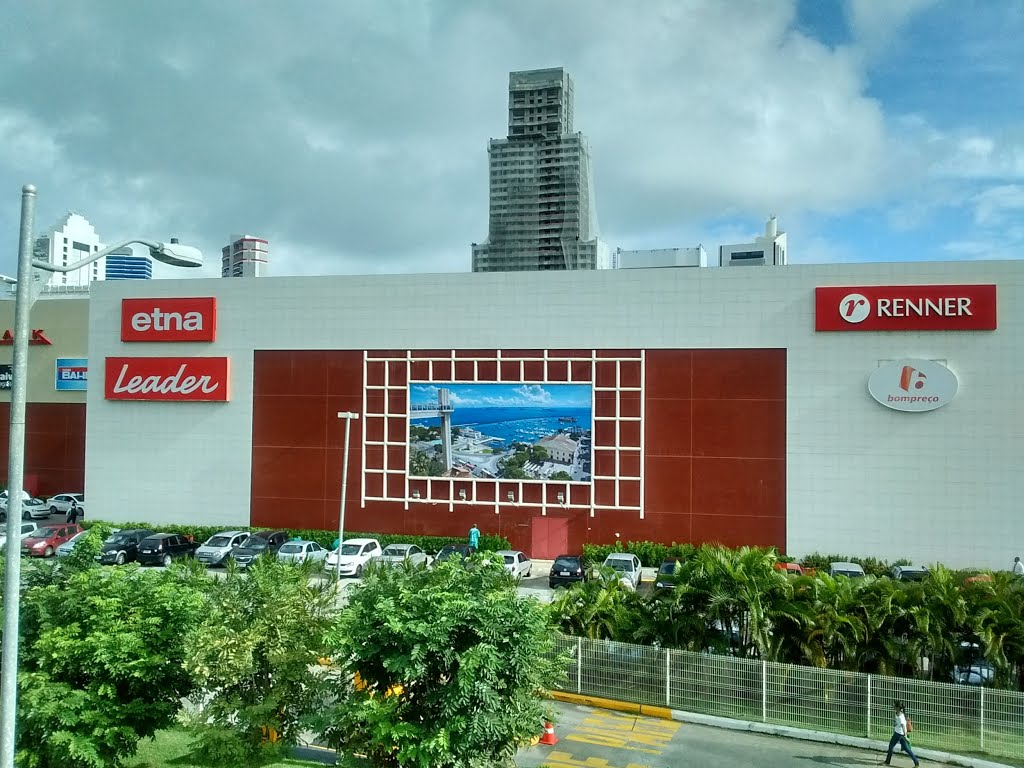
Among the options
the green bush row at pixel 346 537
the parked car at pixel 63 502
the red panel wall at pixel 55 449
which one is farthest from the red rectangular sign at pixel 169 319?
the red panel wall at pixel 55 449

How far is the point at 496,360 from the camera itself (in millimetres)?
35281

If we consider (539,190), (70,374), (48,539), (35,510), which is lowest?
(48,539)

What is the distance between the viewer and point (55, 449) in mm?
47906

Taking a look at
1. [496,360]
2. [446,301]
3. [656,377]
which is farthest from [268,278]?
[656,377]

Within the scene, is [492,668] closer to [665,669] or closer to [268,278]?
[665,669]

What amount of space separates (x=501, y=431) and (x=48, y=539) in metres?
19.0

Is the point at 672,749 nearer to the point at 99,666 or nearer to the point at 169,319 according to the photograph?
the point at 99,666

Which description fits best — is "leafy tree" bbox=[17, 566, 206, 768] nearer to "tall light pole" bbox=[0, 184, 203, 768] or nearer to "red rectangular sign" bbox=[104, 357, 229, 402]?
"tall light pole" bbox=[0, 184, 203, 768]

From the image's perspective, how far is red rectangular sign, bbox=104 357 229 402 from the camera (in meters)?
37.7

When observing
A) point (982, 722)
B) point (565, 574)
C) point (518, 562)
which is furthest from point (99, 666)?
point (518, 562)

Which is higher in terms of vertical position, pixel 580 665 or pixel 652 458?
pixel 652 458

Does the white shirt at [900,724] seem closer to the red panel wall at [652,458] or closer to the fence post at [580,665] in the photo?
the fence post at [580,665]

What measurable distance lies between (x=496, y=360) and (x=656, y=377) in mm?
6600

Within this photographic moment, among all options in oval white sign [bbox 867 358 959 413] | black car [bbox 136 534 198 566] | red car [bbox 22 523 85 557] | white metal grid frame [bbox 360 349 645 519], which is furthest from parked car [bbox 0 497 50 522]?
oval white sign [bbox 867 358 959 413]
